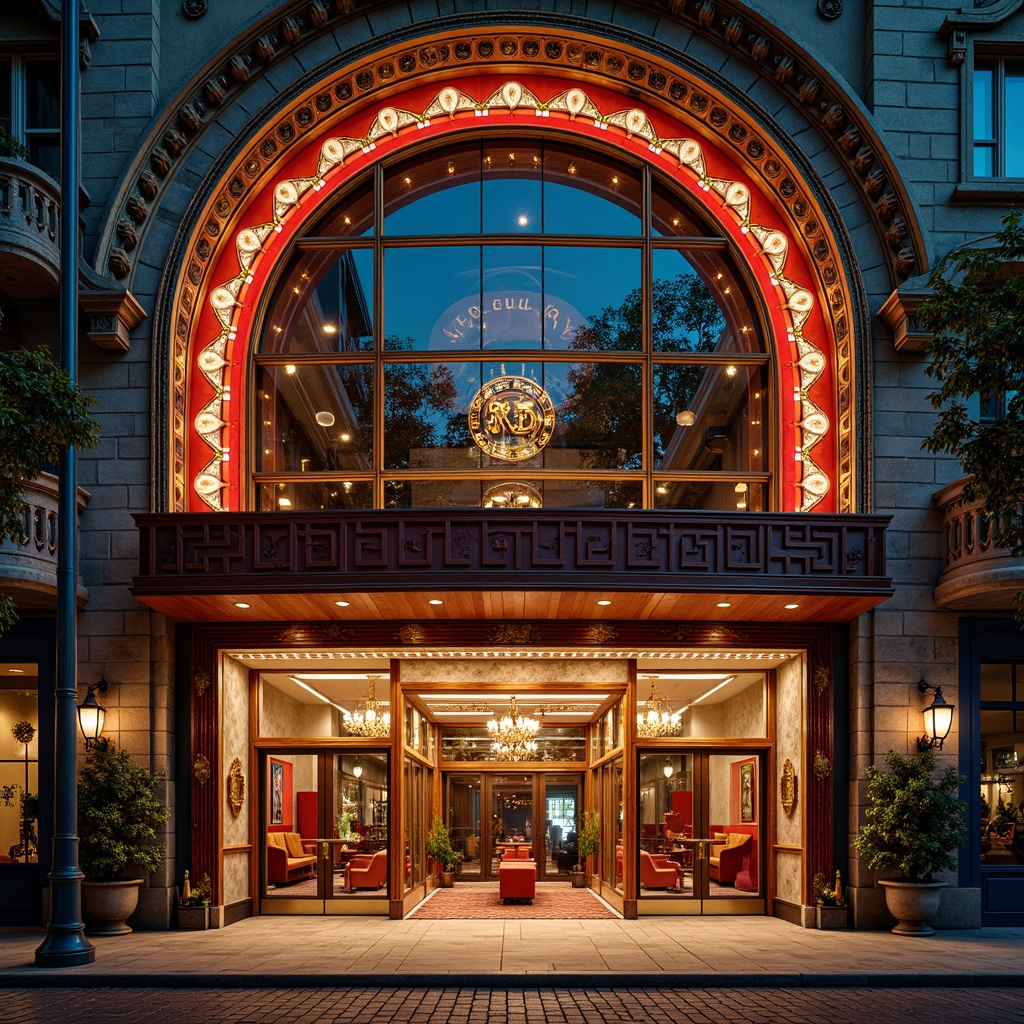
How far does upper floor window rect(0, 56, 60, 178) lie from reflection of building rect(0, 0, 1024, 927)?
105 mm

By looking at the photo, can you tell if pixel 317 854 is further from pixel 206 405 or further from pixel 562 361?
pixel 562 361

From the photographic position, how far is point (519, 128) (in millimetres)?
18297

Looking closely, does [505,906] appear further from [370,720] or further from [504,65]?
[504,65]

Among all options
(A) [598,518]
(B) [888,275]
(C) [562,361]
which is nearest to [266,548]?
(A) [598,518]

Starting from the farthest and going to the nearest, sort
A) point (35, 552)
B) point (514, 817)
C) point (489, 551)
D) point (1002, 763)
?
point (514, 817) → point (1002, 763) → point (35, 552) → point (489, 551)

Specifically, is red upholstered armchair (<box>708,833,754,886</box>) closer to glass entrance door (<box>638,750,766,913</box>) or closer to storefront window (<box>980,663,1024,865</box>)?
glass entrance door (<box>638,750,766,913</box>)

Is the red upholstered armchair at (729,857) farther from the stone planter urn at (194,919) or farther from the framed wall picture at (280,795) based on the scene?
the stone planter urn at (194,919)

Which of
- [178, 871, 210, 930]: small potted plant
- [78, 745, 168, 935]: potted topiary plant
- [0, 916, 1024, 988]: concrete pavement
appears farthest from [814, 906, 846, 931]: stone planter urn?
[78, 745, 168, 935]: potted topiary plant

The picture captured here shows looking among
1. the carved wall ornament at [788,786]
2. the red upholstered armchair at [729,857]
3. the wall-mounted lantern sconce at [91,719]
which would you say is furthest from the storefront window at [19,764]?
the carved wall ornament at [788,786]

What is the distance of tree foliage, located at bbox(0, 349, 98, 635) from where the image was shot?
11.0 metres

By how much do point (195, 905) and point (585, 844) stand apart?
7.68m

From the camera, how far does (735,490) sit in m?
17.5

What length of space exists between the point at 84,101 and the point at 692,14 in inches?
339

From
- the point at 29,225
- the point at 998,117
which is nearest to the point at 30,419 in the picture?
the point at 29,225
